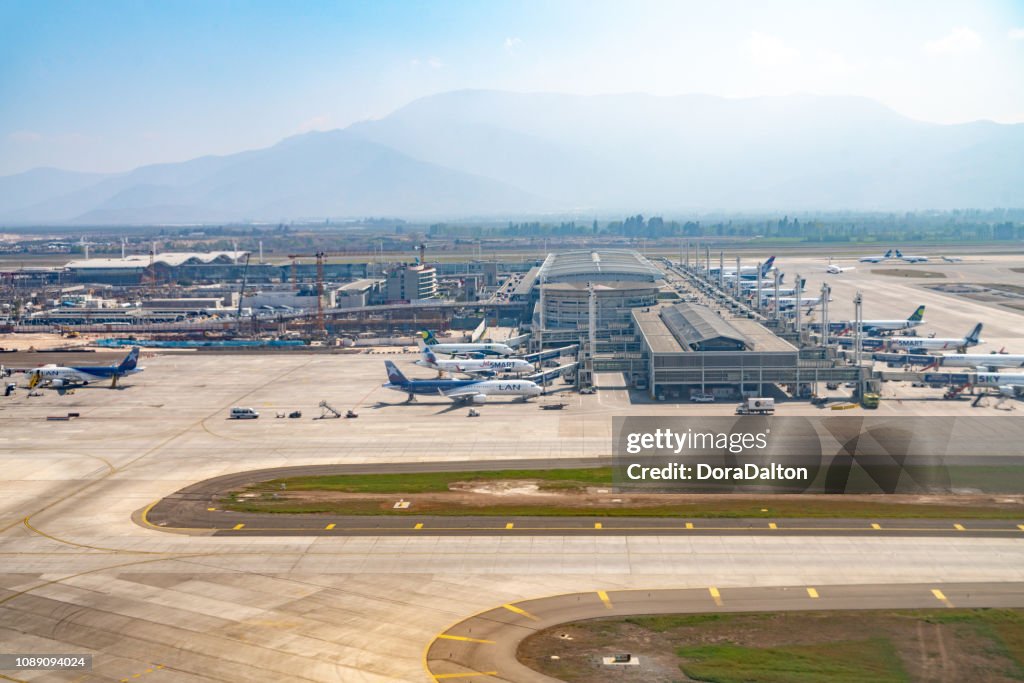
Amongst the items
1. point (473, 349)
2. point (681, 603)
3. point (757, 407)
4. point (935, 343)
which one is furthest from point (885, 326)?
point (681, 603)

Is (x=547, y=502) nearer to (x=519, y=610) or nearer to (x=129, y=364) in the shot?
(x=519, y=610)

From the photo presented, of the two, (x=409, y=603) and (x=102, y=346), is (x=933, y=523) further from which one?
(x=102, y=346)

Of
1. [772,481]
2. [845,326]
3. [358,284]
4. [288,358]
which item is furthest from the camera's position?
[358,284]

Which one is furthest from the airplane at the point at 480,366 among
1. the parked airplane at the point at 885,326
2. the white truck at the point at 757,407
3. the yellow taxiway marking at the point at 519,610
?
the yellow taxiway marking at the point at 519,610

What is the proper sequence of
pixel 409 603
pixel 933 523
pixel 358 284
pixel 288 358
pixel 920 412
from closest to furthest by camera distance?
pixel 409 603 < pixel 933 523 < pixel 920 412 < pixel 288 358 < pixel 358 284

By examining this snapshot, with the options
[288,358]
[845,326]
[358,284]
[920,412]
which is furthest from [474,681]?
[358,284]

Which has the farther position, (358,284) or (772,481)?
(358,284)
